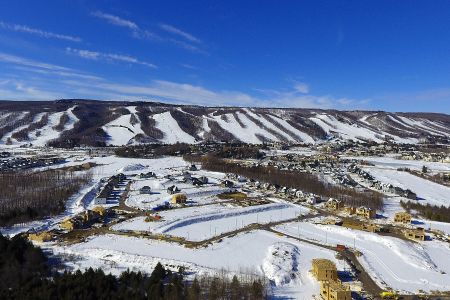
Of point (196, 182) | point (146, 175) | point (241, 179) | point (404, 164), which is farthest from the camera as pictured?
point (404, 164)

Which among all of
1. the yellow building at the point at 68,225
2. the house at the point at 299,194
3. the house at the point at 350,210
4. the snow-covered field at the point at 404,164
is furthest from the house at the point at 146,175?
the snow-covered field at the point at 404,164

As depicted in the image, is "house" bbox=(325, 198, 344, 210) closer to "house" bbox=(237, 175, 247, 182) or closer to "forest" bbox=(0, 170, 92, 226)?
"house" bbox=(237, 175, 247, 182)

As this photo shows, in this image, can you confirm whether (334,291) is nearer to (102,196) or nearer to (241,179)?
(102,196)

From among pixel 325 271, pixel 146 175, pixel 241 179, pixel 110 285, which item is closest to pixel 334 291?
pixel 325 271

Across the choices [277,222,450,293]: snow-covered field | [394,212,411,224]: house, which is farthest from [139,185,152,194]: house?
[394,212,411,224]: house

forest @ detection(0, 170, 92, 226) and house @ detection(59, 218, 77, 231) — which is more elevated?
forest @ detection(0, 170, 92, 226)

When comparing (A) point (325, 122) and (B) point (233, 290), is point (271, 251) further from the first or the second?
(A) point (325, 122)
